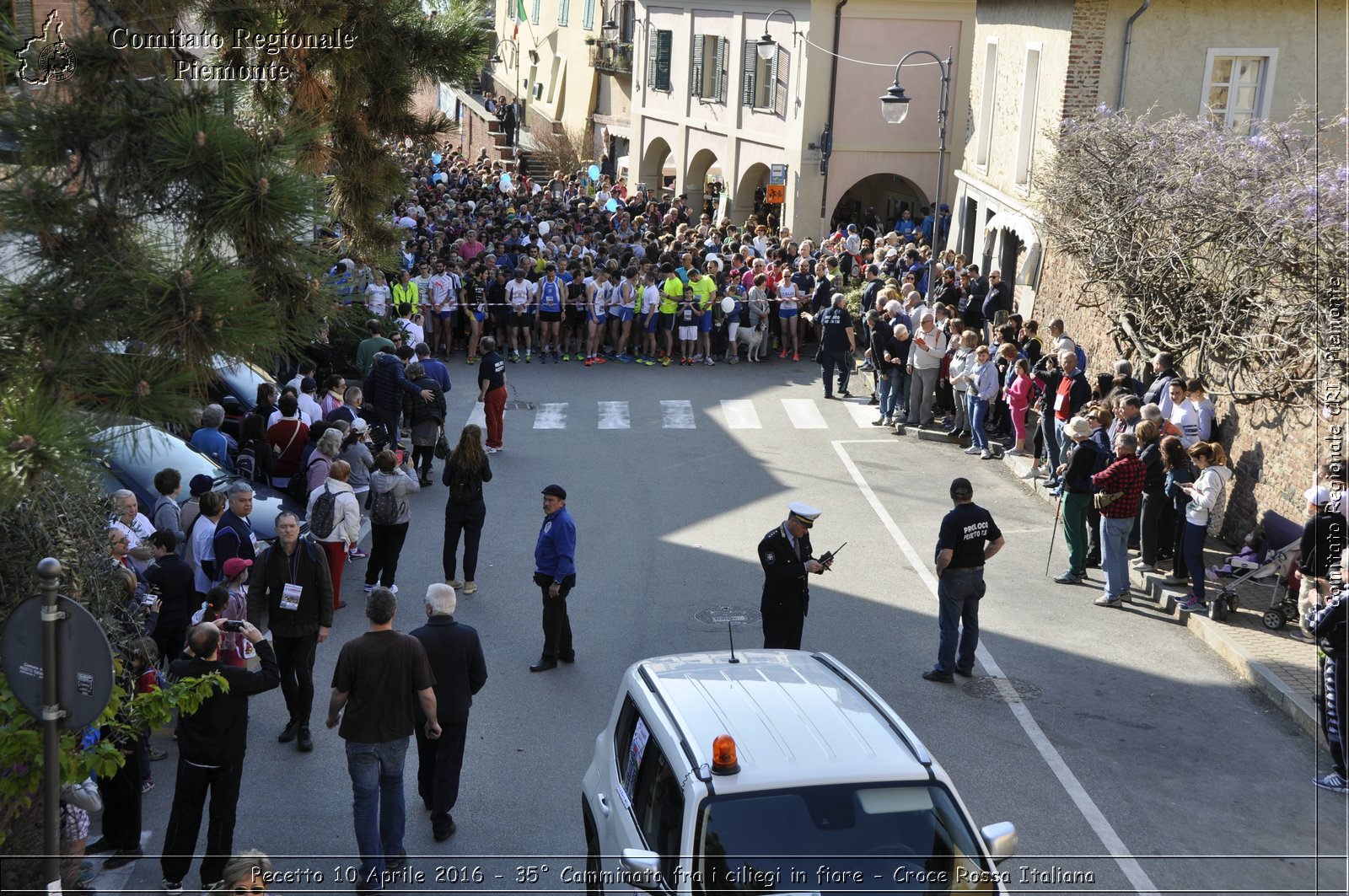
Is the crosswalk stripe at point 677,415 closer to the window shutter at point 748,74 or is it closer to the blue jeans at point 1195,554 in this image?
the blue jeans at point 1195,554

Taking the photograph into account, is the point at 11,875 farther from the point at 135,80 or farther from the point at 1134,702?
the point at 1134,702

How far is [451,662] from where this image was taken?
8.32 metres

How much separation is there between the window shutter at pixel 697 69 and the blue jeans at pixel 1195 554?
32386 mm

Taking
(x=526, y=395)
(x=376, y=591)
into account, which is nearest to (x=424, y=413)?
(x=526, y=395)

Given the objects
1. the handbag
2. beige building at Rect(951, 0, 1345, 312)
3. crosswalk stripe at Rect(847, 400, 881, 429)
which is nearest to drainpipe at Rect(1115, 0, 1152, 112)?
beige building at Rect(951, 0, 1345, 312)

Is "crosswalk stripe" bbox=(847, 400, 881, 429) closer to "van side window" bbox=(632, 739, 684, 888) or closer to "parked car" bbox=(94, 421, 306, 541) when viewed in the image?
"parked car" bbox=(94, 421, 306, 541)

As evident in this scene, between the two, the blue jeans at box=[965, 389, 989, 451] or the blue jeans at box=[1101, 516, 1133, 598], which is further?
the blue jeans at box=[965, 389, 989, 451]

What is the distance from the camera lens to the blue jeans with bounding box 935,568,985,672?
10938 mm

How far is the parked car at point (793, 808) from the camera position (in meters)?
5.84

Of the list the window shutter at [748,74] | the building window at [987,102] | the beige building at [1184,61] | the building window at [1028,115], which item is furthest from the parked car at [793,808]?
the window shutter at [748,74]

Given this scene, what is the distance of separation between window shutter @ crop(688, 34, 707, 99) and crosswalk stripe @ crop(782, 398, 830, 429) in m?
23.4

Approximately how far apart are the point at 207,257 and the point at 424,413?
1085cm

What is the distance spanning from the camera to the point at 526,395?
21469 mm

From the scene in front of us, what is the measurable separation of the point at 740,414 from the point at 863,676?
32.0 ft
